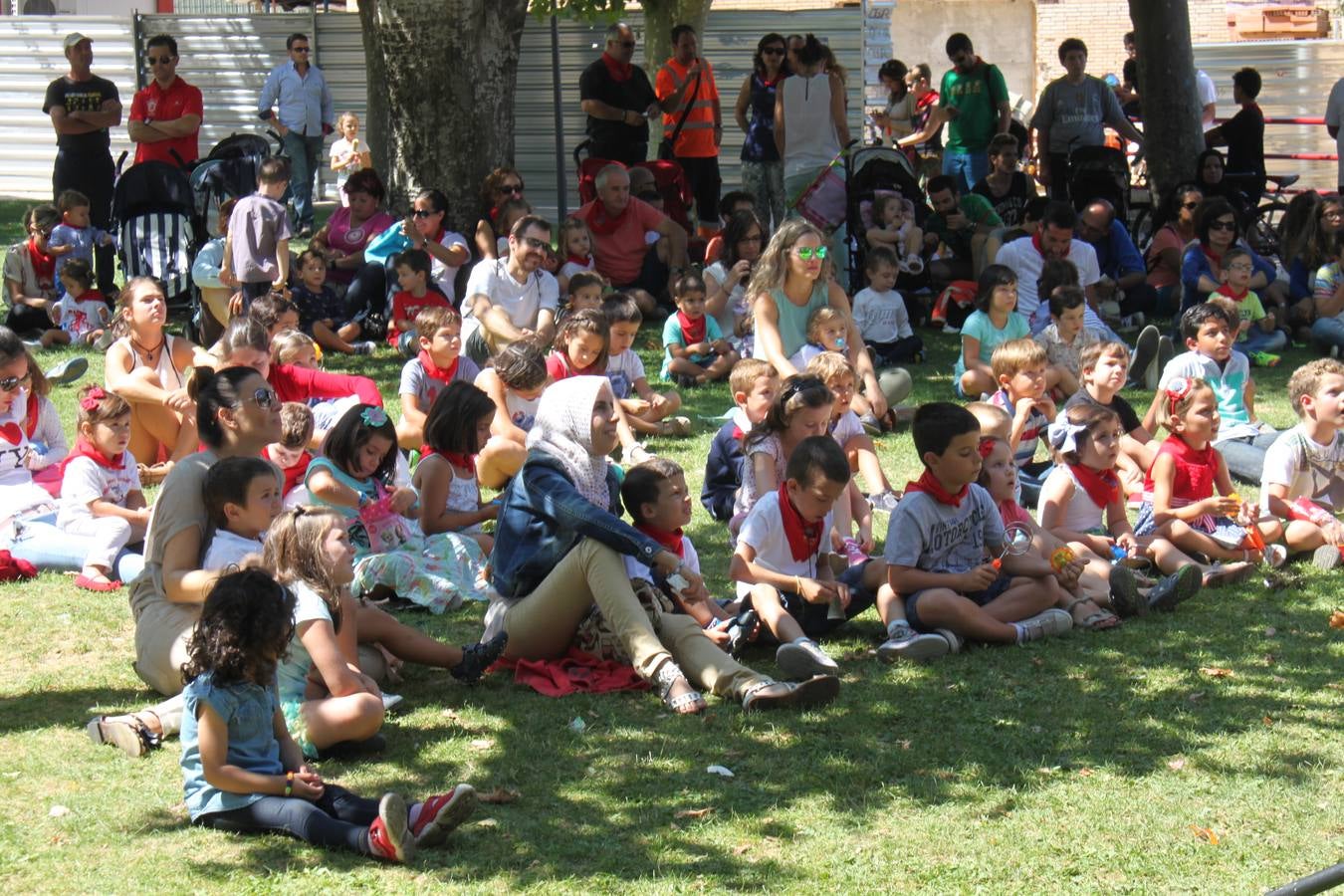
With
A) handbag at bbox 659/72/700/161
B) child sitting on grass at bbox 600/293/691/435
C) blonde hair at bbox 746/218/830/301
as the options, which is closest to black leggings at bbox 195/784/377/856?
child sitting on grass at bbox 600/293/691/435

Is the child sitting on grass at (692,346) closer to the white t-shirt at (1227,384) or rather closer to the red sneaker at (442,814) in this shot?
the white t-shirt at (1227,384)

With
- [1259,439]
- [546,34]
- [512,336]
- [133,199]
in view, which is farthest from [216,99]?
[1259,439]

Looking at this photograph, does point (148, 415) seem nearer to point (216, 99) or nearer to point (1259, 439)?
point (1259, 439)

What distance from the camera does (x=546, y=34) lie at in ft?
67.1

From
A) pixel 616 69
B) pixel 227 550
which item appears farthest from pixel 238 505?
pixel 616 69

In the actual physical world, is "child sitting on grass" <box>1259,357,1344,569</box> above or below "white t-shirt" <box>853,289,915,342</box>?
below

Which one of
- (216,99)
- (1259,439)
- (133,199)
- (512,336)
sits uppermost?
(216,99)

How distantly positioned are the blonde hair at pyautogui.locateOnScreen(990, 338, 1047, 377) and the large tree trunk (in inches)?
224

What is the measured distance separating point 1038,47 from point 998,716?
30.9 metres

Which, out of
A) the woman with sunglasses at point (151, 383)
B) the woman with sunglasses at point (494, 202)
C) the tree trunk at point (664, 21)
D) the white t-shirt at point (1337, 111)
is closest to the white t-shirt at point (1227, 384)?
the woman with sunglasses at point (151, 383)

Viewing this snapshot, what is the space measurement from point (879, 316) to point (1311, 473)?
4605mm

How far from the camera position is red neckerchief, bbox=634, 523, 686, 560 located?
20.1 feet

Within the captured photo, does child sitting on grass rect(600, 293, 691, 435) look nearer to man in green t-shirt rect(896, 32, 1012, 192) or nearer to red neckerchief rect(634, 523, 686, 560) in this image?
red neckerchief rect(634, 523, 686, 560)

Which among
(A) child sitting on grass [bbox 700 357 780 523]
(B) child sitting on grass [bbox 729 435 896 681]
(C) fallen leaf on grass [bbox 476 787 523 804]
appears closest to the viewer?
(C) fallen leaf on grass [bbox 476 787 523 804]
